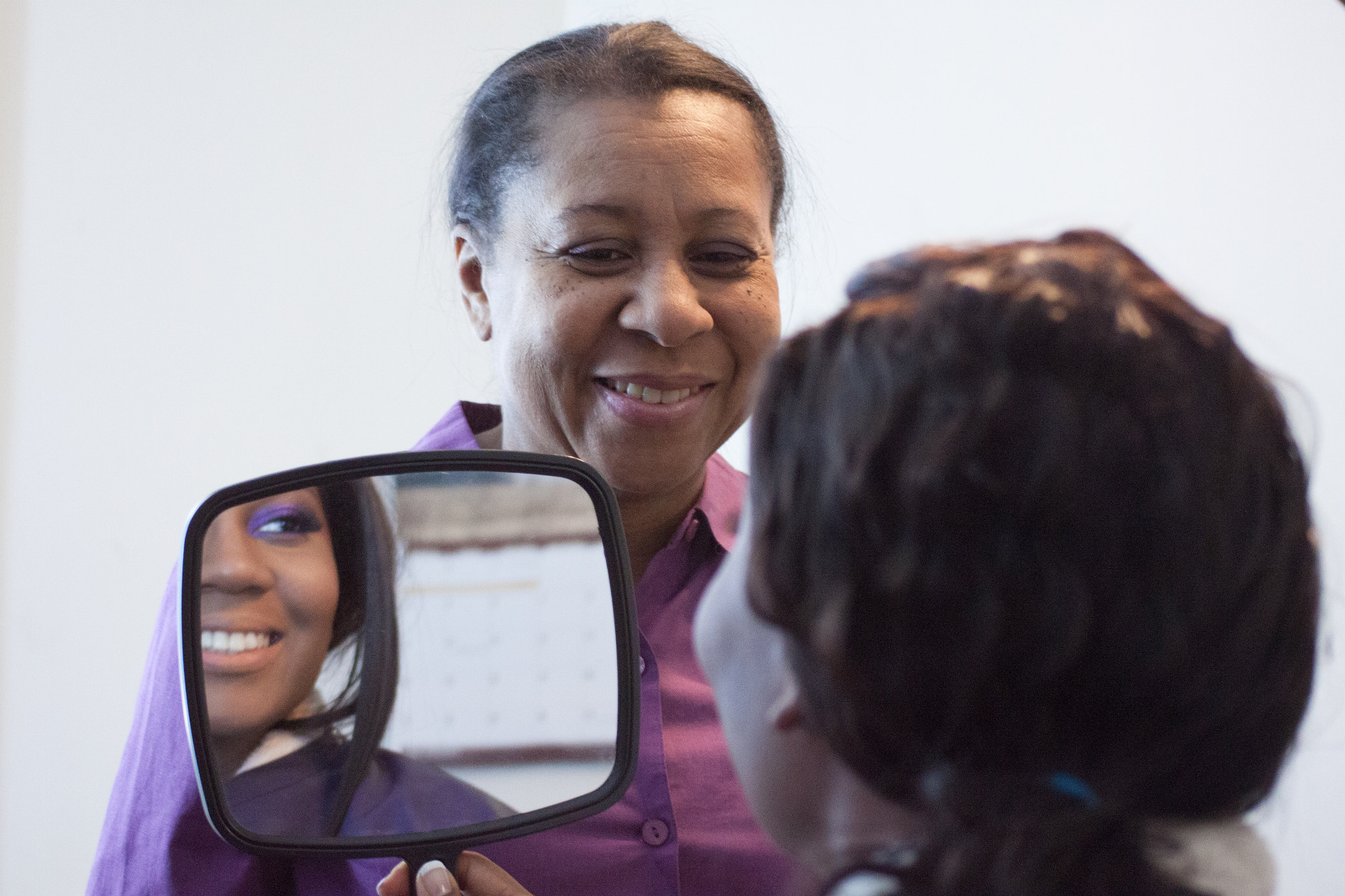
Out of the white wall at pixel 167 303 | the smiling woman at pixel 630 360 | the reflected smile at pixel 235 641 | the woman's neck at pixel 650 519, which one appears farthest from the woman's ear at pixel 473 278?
the white wall at pixel 167 303

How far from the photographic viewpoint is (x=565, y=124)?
39.7 inches

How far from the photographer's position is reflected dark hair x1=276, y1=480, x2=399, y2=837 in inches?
28.8

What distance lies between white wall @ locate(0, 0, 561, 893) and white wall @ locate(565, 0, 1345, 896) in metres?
0.66

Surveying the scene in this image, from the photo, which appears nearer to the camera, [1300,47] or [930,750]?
[930,750]

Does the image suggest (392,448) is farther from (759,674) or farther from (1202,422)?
(1202,422)

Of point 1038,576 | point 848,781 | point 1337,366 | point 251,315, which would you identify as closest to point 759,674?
point 848,781

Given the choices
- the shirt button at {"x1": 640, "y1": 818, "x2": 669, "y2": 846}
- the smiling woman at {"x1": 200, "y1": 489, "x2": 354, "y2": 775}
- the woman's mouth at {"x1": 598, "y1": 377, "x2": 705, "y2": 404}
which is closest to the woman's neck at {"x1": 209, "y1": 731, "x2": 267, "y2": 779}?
the smiling woman at {"x1": 200, "y1": 489, "x2": 354, "y2": 775}

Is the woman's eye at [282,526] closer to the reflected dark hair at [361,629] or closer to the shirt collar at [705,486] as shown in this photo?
the reflected dark hair at [361,629]

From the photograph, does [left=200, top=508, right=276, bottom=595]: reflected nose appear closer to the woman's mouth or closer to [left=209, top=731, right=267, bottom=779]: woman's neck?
[left=209, top=731, right=267, bottom=779]: woman's neck

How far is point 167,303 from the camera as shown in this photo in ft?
6.31

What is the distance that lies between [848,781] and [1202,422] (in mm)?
247

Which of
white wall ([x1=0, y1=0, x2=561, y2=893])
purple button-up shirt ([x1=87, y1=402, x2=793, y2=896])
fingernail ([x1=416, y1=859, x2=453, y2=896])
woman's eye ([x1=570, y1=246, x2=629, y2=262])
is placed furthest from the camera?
white wall ([x1=0, y1=0, x2=561, y2=893])

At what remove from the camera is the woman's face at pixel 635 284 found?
98 cm

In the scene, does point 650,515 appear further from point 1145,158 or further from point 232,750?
point 1145,158
